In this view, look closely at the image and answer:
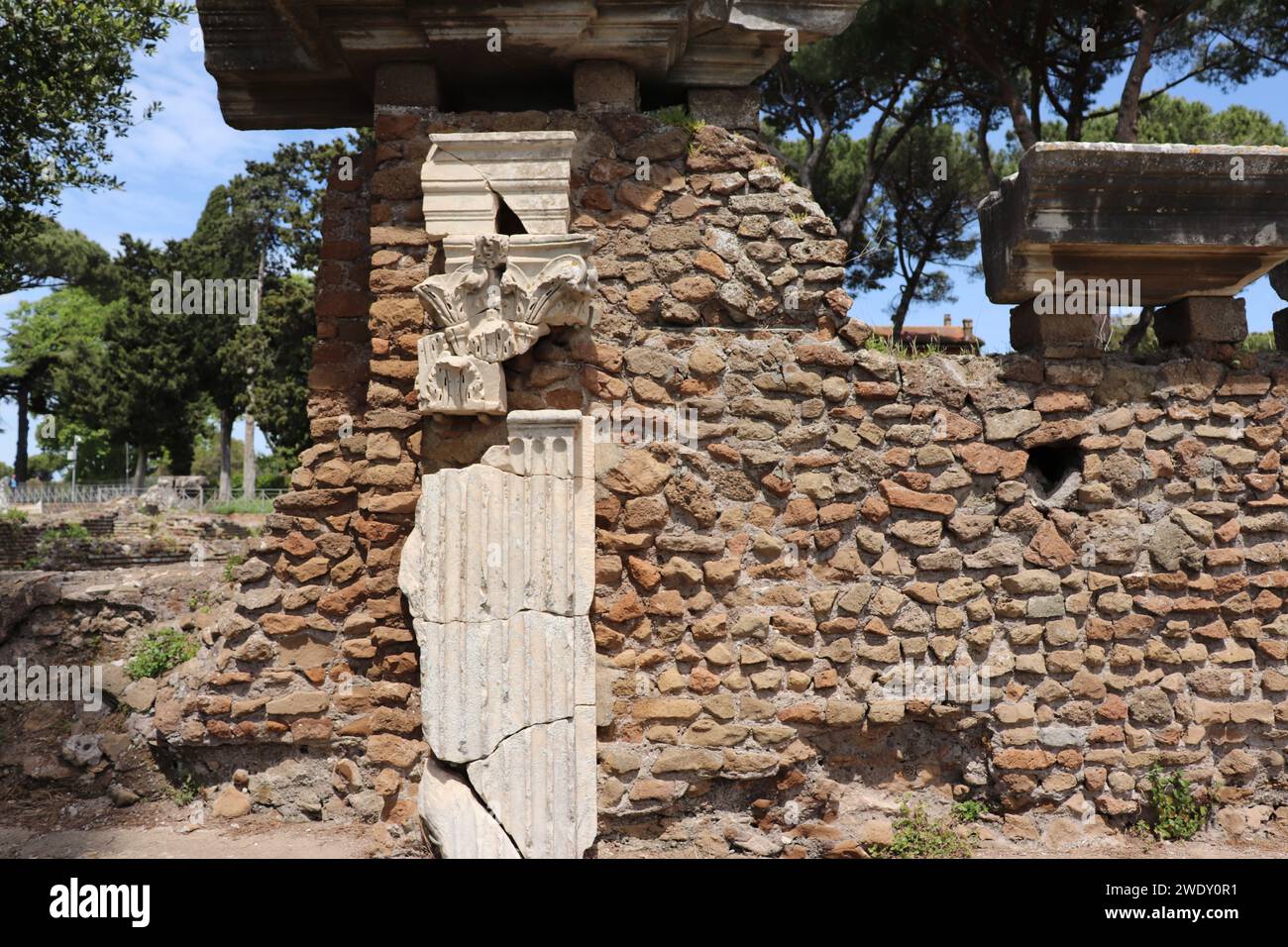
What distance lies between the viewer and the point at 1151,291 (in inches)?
180

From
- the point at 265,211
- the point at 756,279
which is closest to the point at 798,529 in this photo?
the point at 756,279

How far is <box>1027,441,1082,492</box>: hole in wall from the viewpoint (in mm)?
4488

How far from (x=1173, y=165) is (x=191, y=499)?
2303 centimetres

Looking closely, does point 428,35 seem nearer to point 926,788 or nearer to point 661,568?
point 661,568

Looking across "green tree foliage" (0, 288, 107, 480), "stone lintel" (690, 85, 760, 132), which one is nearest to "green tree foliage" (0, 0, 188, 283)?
"stone lintel" (690, 85, 760, 132)

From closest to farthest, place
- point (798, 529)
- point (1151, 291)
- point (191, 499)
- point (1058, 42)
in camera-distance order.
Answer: point (798, 529)
point (1151, 291)
point (1058, 42)
point (191, 499)

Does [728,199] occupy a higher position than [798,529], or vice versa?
[728,199]

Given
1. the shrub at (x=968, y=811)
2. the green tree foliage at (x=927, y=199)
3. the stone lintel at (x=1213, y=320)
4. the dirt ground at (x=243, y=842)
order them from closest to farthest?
the dirt ground at (x=243, y=842) → the shrub at (x=968, y=811) → the stone lintel at (x=1213, y=320) → the green tree foliage at (x=927, y=199)

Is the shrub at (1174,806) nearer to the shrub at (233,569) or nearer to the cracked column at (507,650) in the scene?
the cracked column at (507,650)

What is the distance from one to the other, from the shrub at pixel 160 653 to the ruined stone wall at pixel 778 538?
0.33m

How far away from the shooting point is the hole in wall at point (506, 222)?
3.96 meters

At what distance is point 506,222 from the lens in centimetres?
400

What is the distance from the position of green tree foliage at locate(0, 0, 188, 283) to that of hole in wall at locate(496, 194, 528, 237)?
519 cm

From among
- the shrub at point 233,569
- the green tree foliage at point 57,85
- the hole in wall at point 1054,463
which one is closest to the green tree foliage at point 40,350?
the green tree foliage at point 57,85
